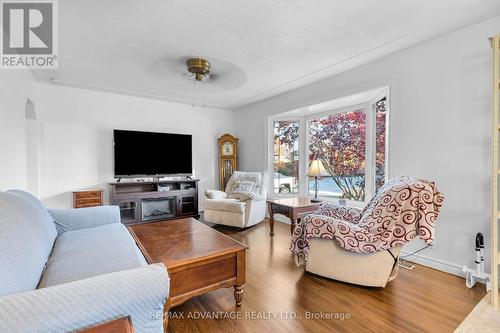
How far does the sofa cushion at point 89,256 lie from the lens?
1268mm

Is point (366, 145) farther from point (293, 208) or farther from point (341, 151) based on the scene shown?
point (293, 208)

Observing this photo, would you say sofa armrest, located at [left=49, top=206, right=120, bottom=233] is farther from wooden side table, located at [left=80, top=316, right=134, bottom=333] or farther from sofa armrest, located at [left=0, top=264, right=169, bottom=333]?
wooden side table, located at [left=80, top=316, right=134, bottom=333]

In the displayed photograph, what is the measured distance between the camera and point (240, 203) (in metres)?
3.62

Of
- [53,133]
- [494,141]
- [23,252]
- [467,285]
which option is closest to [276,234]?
[467,285]

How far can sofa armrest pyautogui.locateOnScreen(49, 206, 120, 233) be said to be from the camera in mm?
2100

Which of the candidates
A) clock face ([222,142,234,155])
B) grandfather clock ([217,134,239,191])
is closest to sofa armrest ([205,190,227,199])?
grandfather clock ([217,134,239,191])

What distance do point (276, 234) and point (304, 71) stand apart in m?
2.35

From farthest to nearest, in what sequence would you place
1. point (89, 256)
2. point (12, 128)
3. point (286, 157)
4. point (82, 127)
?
point (286, 157) → point (82, 127) → point (12, 128) → point (89, 256)

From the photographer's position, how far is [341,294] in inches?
74.9

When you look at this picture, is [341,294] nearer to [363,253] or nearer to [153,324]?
[363,253]

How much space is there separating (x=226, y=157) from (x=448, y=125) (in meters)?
3.74

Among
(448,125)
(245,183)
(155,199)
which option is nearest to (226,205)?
(245,183)

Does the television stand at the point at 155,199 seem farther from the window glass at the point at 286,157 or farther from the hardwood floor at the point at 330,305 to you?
the hardwood floor at the point at 330,305

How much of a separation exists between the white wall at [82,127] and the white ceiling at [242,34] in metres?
0.48
